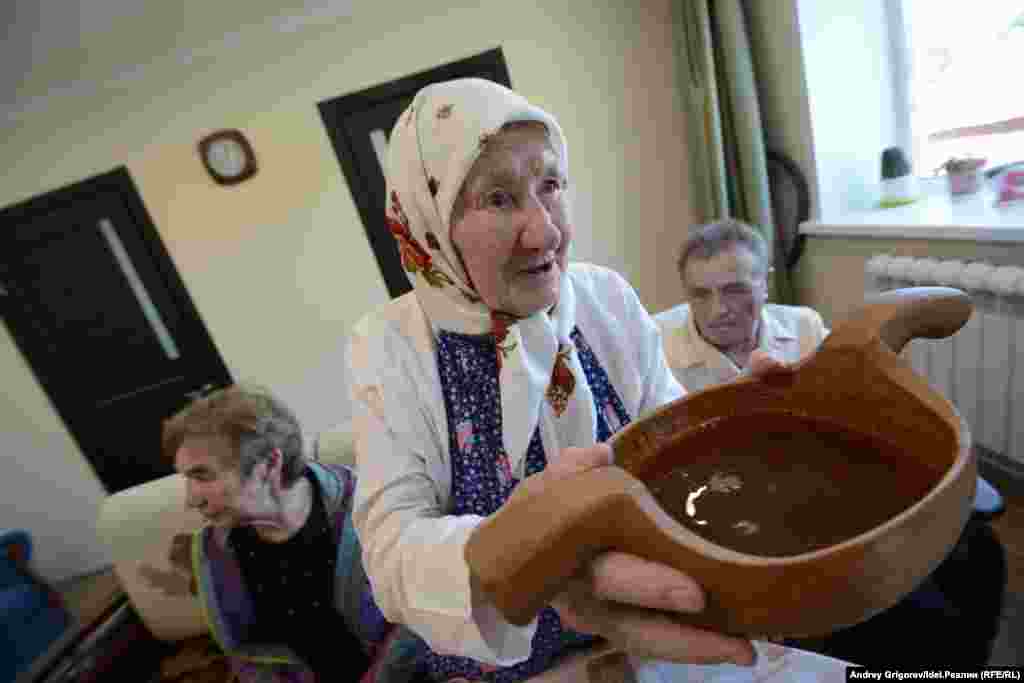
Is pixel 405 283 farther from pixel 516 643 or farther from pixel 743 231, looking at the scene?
pixel 516 643

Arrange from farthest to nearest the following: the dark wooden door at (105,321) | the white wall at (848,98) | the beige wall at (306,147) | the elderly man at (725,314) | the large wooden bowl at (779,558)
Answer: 1. the dark wooden door at (105,321)
2. the beige wall at (306,147)
3. the white wall at (848,98)
4. the elderly man at (725,314)
5. the large wooden bowl at (779,558)

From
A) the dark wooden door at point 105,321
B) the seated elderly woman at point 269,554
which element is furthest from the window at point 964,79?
the dark wooden door at point 105,321

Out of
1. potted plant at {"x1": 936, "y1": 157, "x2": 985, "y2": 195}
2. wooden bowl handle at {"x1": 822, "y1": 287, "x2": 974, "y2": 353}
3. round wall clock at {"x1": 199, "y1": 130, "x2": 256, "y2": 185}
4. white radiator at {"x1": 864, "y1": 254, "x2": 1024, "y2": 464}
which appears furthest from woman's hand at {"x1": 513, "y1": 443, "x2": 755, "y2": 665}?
round wall clock at {"x1": 199, "y1": 130, "x2": 256, "y2": 185}

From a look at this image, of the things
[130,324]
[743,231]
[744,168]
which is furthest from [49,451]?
[744,168]

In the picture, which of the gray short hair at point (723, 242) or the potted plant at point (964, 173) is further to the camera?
the potted plant at point (964, 173)

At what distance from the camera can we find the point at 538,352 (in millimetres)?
607

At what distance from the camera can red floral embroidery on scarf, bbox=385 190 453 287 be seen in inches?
24.8

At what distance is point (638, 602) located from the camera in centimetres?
29

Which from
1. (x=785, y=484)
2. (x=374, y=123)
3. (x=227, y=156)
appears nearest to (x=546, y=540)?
(x=785, y=484)

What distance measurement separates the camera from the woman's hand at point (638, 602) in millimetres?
276

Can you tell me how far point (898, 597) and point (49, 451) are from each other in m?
4.02

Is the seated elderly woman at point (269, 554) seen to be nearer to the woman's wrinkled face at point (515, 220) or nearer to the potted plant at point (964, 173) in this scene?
the woman's wrinkled face at point (515, 220)

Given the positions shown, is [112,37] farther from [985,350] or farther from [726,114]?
[985,350]

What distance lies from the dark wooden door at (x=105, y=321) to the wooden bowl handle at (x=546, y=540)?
9.82ft
